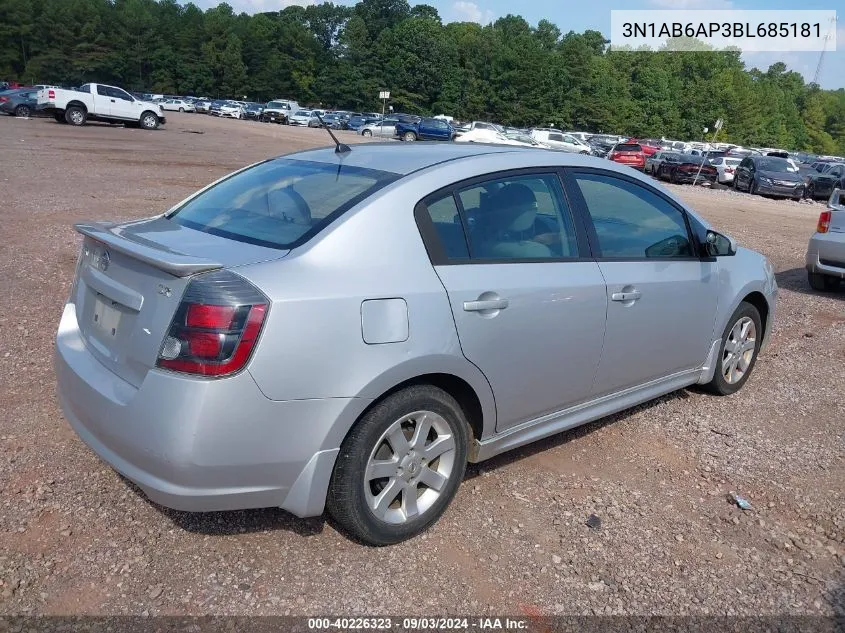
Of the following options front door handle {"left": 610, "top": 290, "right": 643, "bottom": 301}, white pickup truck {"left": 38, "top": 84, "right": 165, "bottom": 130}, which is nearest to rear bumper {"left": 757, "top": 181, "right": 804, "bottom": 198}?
white pickup truck {"left": 38, "top": 84, "right": 165, "bottom": 130}

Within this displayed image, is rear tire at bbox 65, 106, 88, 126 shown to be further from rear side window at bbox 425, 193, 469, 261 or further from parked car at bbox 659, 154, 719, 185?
rear side window at bbox 425, 193, 469, 261

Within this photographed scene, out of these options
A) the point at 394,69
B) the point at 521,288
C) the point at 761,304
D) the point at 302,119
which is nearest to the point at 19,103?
the point at 302,119

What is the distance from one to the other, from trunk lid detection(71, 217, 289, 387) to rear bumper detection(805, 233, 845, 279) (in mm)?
7996

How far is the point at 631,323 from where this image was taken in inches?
158

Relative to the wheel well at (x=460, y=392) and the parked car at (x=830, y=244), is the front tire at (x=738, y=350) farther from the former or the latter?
the parked car at (x=830, y=244)

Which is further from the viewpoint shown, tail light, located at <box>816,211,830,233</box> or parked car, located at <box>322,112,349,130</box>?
Answer: parked car, located at <box>322,112,349,130</box>

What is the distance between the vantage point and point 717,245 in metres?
4.62

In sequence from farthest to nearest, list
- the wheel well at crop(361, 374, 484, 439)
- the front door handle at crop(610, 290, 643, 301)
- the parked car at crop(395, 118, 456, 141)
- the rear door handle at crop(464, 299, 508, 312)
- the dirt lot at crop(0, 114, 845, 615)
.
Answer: the parked car at crop(395, 118, 456, 141)
the front door handle at crop(610, 290, 643, 301)
the rear door handle at crop(464, 299, 508, 312)
the wheel well at crop(361, 374, 484, 439)
the dirt lot at crop(0, 114, 845, 615)

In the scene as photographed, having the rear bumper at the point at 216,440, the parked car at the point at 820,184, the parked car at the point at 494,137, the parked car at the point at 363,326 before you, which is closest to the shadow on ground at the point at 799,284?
the parked car at the point at 363,326

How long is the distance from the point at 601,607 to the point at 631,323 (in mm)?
1595

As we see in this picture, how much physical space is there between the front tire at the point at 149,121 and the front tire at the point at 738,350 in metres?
33.8

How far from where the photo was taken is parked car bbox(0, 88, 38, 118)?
3666 centimetres

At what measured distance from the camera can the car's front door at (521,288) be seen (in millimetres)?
3277

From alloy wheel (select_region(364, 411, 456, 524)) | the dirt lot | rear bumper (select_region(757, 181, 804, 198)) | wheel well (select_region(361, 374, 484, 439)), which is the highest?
wheel well (select_region(361, 374, 484, 439))
